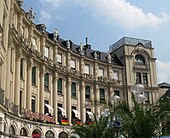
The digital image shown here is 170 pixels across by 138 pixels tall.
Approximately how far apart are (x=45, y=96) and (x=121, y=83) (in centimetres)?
1584

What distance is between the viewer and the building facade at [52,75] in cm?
2958

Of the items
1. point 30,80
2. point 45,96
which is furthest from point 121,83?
point 30,80

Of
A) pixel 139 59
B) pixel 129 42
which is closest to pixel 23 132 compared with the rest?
pixel 139 59

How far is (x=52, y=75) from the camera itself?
41.5 meters

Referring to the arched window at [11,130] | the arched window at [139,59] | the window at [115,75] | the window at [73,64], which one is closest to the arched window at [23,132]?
the arched window at [11,130]

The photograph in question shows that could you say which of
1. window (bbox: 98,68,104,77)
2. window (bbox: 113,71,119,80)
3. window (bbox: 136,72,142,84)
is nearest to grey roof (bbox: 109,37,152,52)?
window (bbox: 136,72,142,84)

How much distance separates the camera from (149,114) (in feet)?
49.9

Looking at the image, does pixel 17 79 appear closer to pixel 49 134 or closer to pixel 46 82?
pixel 46 82

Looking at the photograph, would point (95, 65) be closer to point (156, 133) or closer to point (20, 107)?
point (20, 107)

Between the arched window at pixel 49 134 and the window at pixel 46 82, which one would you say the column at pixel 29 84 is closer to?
the window at pixel 46 82

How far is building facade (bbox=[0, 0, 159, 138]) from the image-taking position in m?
29.6

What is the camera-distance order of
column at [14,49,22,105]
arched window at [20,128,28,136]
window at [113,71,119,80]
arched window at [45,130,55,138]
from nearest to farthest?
column at [14,49,22,105], arched window at [20,128,28,136], arched window at [45,130,55,138], window at [113,71,119,80]

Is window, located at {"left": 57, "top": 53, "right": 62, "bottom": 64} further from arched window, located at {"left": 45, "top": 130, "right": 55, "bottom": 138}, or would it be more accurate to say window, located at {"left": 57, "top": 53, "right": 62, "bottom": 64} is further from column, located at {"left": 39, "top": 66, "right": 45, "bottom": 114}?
arched window, located at {"left": 45, "top": 130, "right": 55, "bottom": 138}

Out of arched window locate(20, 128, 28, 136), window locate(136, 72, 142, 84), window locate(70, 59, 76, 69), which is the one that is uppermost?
window locate(70, 59, 76, 69)
